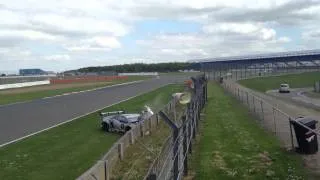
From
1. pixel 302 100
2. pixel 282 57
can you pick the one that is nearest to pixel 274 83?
pixel 282 57

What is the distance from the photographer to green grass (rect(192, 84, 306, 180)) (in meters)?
13.3

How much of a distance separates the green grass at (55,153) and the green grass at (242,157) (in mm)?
4124

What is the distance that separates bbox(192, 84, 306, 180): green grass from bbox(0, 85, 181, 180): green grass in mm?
4124

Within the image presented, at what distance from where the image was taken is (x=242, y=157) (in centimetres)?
1598

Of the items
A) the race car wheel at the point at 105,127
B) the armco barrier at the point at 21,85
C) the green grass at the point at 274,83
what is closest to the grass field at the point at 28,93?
the armco barrier at the point at 21,85

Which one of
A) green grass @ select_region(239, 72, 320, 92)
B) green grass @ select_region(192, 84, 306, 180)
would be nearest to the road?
green grass @ select_region(239, 72, 320, 92)

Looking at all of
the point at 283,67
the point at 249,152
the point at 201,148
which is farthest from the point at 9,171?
the point at 283,67

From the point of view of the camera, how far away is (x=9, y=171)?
57.6 ft

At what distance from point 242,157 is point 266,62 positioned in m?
137

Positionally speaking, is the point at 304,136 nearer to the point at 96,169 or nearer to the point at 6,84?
the point at 96,169

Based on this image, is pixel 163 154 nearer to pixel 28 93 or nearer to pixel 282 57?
pixel 28 93

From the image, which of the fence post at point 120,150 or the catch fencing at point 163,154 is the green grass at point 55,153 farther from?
the catch fencing at point 163,154

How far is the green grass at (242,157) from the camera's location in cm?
1332

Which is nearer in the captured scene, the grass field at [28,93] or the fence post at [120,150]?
the fence post at [120,150]
